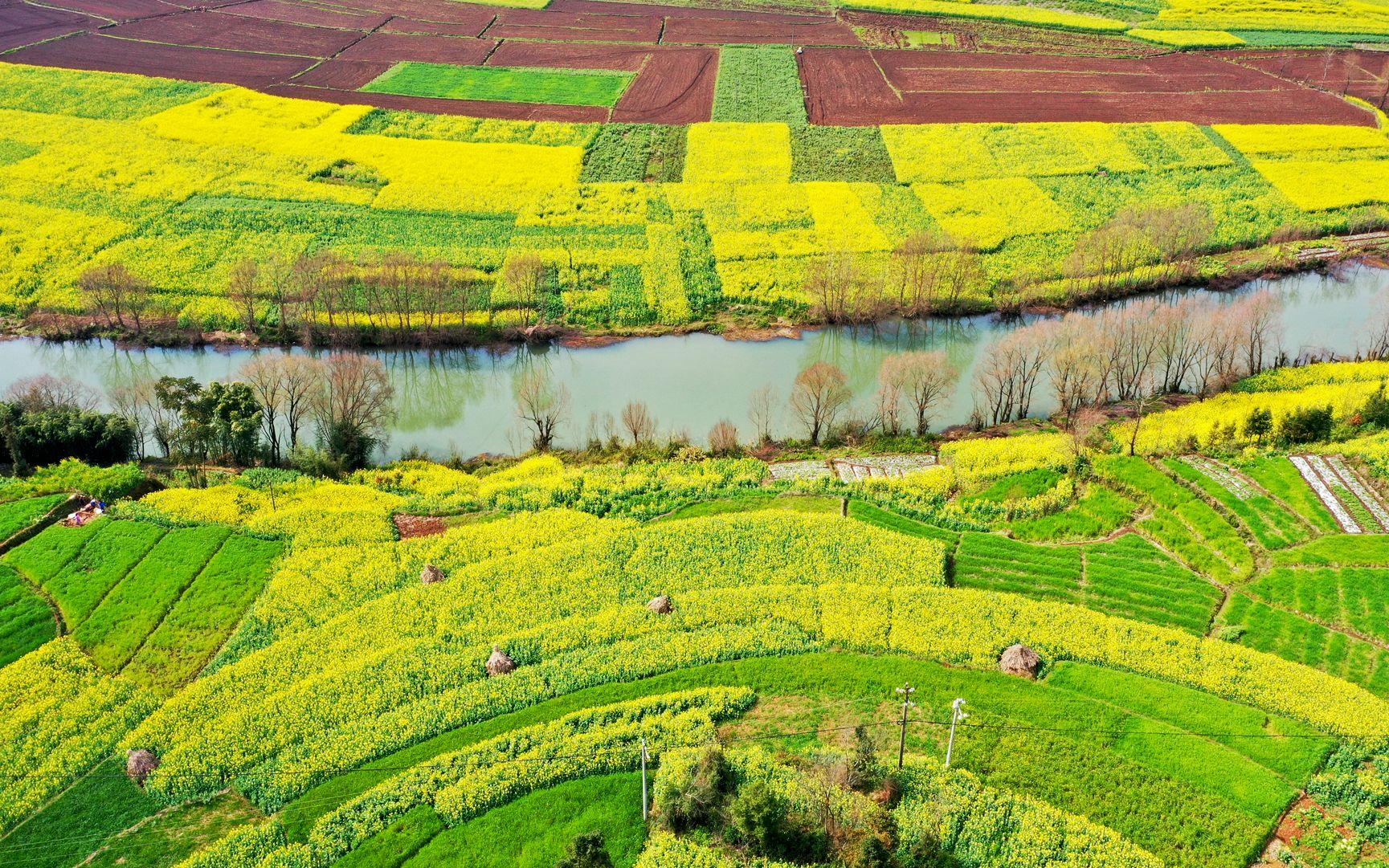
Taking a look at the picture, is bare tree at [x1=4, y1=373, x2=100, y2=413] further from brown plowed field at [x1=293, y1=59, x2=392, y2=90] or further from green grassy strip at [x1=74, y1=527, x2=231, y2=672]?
brown plowed field at [x1=293, y1=59, x2=392, y2=90]

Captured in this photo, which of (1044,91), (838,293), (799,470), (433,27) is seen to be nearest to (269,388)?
(799,470)

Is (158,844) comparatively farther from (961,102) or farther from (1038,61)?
(1038,61)

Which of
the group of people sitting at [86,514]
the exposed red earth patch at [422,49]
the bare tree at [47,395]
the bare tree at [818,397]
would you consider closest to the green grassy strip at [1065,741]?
the bare tree at [818,397]

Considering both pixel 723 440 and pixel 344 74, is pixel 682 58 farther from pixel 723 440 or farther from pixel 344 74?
pixel 723 440

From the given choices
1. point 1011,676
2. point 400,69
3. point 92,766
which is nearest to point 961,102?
point 400,69

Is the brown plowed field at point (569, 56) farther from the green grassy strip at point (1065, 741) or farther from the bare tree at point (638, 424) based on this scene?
the green grassy strip at point (1065, 741)
